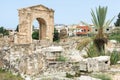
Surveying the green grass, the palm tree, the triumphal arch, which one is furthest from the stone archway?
the green grass

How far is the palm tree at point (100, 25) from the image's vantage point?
41.7 feet

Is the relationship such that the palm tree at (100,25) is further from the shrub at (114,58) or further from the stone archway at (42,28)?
the stone archway at (42,28)

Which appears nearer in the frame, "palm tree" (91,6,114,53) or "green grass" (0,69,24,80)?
"green grass" (0,69,24,80)

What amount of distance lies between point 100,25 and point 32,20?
55.8ft

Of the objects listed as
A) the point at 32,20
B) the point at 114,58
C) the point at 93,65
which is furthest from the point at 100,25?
the point at 32,20

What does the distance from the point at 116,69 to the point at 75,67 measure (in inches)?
58.5

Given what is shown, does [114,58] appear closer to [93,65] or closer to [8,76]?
[93,65]

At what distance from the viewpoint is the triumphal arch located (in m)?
28.7

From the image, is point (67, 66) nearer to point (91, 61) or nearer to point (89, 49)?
point (91, 61)

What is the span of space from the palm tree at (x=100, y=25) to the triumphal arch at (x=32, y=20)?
15110 mm

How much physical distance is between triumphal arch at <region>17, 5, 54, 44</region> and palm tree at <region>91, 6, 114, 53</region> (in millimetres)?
15110

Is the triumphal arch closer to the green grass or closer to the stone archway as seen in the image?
the stone archway

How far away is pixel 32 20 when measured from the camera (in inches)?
1158

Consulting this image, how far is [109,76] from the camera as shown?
909 cm
